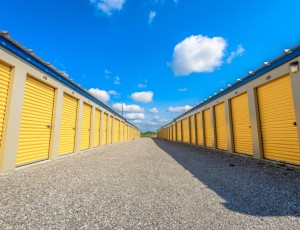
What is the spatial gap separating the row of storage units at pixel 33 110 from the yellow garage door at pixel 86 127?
109 centimetres

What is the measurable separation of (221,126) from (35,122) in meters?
12.8

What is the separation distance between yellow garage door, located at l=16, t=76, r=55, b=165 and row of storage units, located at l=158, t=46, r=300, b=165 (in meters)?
10.8

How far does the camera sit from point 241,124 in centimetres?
1186

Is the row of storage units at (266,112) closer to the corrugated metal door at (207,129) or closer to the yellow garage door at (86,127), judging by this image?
the corrugated metal door at (207,129)

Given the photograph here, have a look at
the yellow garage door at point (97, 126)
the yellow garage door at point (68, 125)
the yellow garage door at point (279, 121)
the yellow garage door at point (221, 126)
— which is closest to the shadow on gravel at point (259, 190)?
the yellow garage door at point (279, 121)

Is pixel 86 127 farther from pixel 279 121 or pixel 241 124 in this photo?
pixel 279 121

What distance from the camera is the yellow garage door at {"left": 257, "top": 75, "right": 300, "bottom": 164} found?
25.4 feet

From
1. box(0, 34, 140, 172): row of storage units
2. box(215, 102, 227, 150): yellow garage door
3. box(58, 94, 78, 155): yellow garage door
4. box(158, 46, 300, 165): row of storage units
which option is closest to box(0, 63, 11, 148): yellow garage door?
box(0, 34, 140, 172): row of storage units

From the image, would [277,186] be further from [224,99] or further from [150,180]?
[224,99]

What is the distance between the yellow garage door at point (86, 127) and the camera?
14656mm

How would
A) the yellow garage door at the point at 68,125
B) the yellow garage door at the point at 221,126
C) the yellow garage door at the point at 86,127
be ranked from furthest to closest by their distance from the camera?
1. the yellow garage door at the point at 86,127
2. the yellow garage door at the point at 221,126
3. the yellow garage door at the point at 68,125

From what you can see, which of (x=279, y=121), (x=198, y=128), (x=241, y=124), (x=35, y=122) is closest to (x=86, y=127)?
(x=35, y=122)

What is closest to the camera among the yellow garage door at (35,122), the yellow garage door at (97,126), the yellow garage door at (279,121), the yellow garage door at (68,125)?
the yellow garage door at (35,122)

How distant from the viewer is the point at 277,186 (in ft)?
16.1
